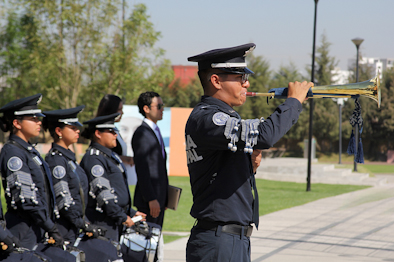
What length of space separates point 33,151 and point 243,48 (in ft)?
8.26

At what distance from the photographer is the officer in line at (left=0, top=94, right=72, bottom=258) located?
13.5ft

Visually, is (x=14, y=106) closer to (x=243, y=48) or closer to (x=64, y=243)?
(x=64, y=243)

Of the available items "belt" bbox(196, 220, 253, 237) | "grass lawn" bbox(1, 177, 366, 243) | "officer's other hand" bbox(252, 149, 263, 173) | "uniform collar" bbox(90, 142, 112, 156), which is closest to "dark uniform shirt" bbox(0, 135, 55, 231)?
"uniform collar" bbox(90, 142, 112, 156)

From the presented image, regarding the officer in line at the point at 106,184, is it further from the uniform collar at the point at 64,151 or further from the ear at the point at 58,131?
the ear at the point at 58,131

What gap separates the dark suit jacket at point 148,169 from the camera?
5.33 m

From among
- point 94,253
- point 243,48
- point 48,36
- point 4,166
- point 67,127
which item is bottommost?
point 94,253

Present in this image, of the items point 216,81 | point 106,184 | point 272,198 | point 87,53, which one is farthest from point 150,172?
point 87,53

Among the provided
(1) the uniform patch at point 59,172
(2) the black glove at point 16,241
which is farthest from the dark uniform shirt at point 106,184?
(2) the black glove at point 16,241

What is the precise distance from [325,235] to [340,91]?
247 inches

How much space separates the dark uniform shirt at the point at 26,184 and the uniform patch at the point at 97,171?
629 mm

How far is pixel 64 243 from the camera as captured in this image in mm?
4422

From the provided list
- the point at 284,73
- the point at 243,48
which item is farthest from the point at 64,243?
the point at 284,73

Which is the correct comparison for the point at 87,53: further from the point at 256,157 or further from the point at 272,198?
the point at 256,157

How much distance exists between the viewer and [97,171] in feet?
16.3
